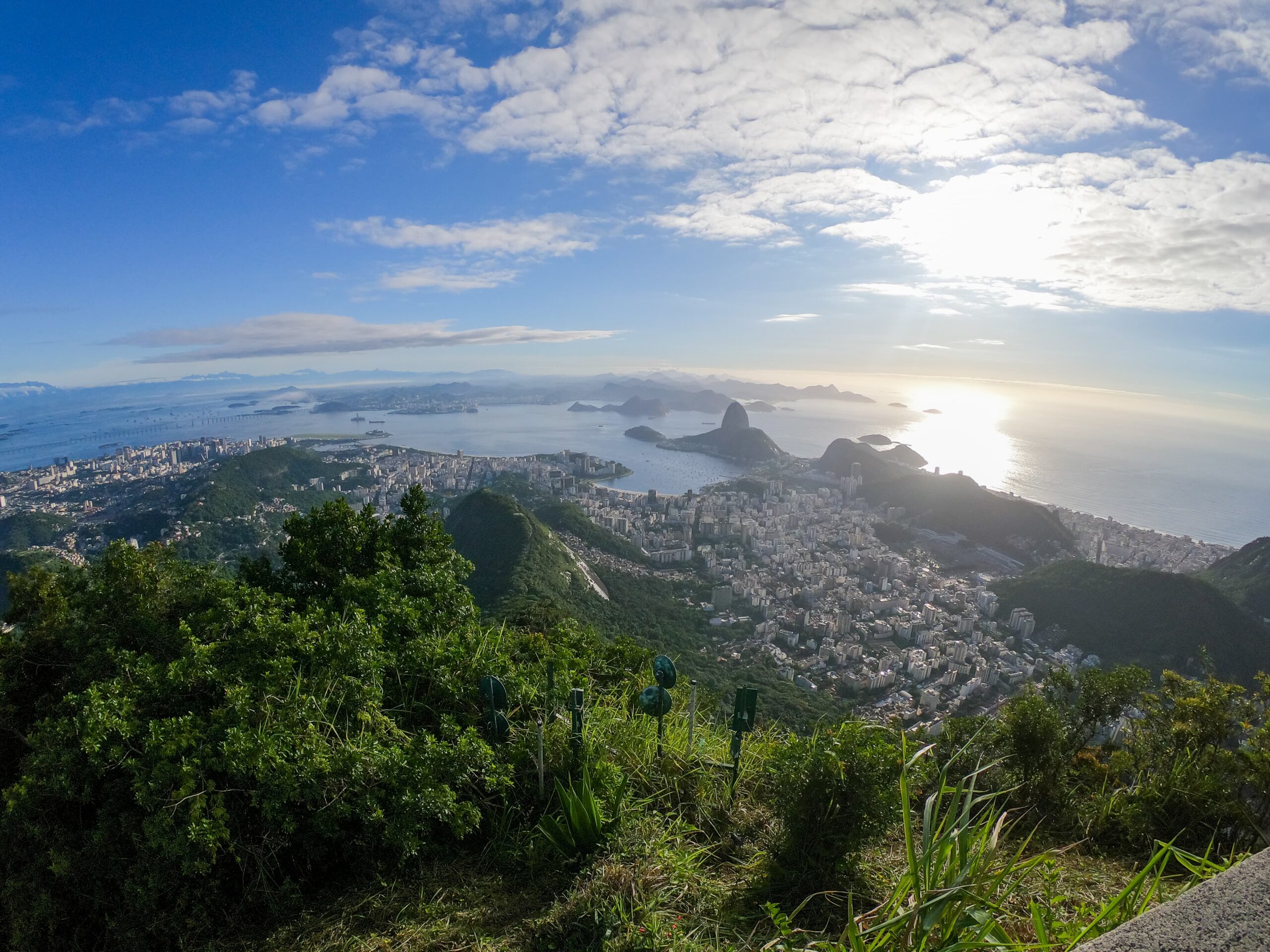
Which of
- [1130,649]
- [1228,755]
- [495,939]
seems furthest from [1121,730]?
[1130,649]

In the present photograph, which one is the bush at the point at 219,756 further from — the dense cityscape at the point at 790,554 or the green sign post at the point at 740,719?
the dense cityscape at the point at 790,554

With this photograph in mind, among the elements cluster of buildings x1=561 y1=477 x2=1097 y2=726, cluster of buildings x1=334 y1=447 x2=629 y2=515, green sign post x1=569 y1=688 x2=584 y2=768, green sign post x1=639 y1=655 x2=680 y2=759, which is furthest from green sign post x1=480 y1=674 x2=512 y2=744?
cluster of buildings x1=334 y1=447 x2=629 y2=515

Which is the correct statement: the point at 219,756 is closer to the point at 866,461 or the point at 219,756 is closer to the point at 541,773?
the point at 541,773

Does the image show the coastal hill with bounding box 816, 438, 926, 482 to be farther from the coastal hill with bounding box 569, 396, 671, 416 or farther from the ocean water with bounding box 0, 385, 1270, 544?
the coastal hill with bounding box 569, 396, 671, 416

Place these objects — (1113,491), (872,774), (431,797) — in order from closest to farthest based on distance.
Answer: (872,774), (431,797), (1113,491)

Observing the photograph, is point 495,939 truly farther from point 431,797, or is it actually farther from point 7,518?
point 7,518

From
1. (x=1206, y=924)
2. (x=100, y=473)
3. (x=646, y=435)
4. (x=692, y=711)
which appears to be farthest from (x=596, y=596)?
(x=646, y=435)
